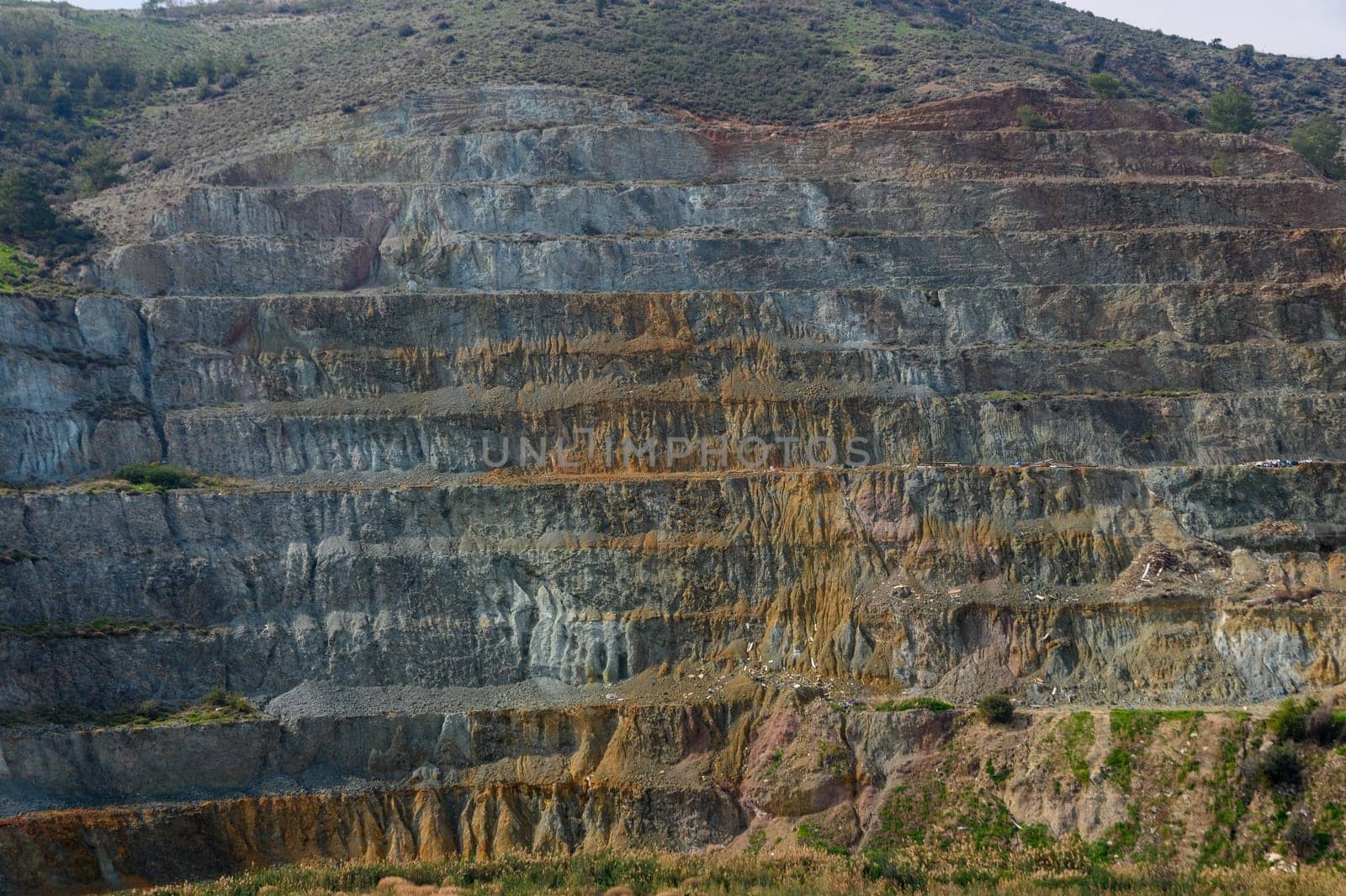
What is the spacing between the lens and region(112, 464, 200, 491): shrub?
40347mm

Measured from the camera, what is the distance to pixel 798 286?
4878 cm

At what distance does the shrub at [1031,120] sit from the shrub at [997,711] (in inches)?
1200

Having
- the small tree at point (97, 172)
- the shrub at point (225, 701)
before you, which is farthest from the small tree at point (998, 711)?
the small tree at point (97, 172)

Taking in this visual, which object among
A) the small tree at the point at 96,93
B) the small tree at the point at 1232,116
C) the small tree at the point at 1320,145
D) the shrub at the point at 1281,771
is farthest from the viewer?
the small tree at the point at 96,93

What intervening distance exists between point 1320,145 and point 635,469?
3911 cm

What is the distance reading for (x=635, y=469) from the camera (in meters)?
42.2

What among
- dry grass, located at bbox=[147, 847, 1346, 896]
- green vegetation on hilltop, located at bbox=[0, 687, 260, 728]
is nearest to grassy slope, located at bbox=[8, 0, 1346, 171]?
green vegetation on hilltop, located at bbox=[0, 687, 260, 728]

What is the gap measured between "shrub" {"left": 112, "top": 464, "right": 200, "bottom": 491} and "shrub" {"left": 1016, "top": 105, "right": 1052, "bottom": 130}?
3611 cm

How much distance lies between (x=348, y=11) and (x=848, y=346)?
43.9 metres

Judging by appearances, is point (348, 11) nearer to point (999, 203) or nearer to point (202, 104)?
point (202, 104)

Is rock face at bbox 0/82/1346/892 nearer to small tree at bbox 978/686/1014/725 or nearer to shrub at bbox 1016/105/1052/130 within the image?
small tree at bbox 978/686/1014/725

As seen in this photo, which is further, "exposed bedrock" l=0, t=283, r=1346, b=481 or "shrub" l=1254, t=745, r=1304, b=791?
"exposed bedrock" l=0, t=283, r=1346, b=481

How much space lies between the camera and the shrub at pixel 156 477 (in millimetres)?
40347

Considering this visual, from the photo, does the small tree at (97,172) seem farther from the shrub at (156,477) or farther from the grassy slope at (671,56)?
the shrub at (156,477)
